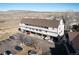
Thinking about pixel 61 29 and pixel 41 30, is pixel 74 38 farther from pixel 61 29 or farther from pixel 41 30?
pixel 41 30

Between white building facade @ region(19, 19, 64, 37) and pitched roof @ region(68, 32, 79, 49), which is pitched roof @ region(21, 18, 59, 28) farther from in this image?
pitched roof @ region(68, 32, 79, 49)

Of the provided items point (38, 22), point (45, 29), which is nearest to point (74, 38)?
point (45, 29)

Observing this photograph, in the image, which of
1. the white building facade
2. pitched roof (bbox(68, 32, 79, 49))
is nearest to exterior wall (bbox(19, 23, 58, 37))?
the white building facade

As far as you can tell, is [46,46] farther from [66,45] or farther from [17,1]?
[17,1]

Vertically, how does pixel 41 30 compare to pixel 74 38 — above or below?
above

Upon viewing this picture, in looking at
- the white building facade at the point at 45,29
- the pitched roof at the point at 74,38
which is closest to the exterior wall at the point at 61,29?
the white building facade at the point at 45,29

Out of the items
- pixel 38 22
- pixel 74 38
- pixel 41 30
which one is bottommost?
pixel 74 38

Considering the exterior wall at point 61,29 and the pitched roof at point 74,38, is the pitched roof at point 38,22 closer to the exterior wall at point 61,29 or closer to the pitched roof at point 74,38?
the exterior wall at point 61,29

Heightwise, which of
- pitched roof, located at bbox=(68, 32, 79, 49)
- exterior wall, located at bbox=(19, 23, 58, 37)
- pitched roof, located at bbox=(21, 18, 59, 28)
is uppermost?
pitched roof, located at bbox=(21, 18, 59, 28)

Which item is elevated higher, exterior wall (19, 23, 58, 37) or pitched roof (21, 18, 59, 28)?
pitched roof (21, 18, 59, 28)

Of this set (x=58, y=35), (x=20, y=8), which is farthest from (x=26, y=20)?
(x=58, y=35)

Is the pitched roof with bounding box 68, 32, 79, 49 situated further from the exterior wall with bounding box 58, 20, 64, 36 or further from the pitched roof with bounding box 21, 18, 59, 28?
the pitched roof with bounding box 21, 18, 59, 28
